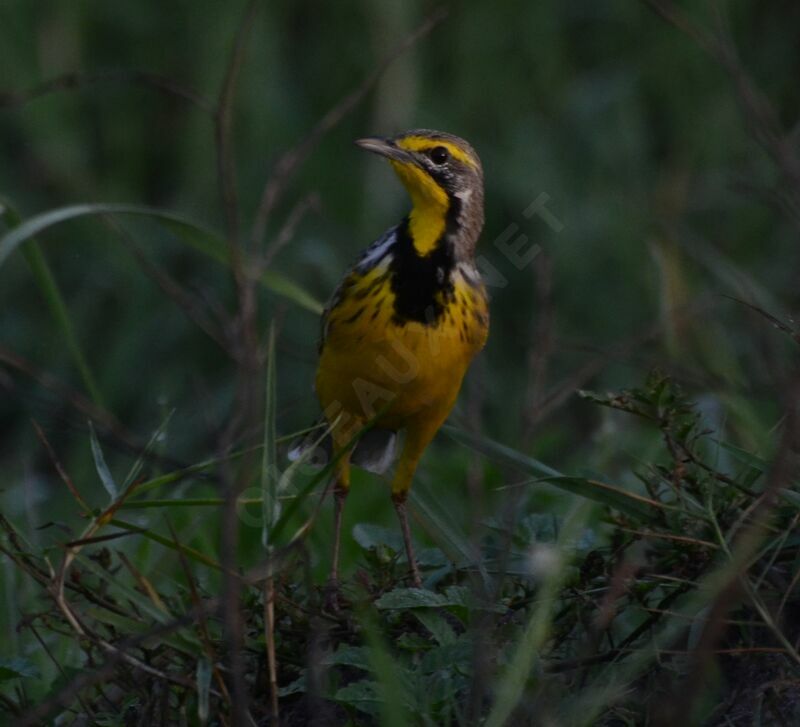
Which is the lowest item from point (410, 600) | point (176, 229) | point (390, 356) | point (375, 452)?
point (375, 452)

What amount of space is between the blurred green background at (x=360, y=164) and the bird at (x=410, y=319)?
9.13 feet

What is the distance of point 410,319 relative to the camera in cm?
478

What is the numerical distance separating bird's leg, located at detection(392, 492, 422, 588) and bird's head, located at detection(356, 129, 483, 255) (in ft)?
2.37

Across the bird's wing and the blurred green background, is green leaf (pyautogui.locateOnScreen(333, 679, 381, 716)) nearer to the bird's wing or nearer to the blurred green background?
the bird's wing

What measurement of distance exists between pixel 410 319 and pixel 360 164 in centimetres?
408

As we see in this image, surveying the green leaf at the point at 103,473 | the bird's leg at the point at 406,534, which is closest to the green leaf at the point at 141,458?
the green leaf at the point at 103,473

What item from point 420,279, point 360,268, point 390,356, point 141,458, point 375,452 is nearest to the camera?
point 141,458

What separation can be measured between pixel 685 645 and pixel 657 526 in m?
0.28

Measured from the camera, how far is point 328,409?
4879 millimetres

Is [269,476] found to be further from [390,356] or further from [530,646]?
[390,356]

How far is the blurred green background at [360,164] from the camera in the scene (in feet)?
27.4

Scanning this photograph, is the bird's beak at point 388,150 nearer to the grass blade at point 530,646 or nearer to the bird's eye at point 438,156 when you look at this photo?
the bird's eye at point 438,156

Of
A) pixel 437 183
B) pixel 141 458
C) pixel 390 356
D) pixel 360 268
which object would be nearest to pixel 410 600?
pixel 141 458

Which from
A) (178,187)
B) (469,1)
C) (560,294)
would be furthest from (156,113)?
(560,294)
